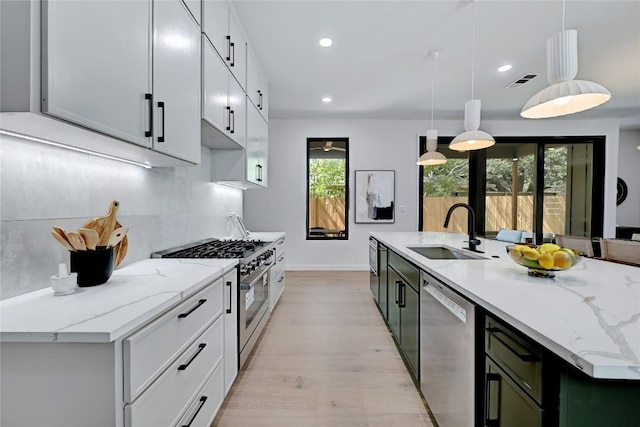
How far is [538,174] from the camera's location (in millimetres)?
5555

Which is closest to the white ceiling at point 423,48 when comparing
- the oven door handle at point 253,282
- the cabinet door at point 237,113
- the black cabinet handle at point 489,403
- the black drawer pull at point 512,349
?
the cabinet door at point 237,113

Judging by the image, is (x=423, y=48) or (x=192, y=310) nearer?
(x=192, y=310)

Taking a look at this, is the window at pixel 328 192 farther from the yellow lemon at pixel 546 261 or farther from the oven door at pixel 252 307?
the yellow lemon at pixel 546 261

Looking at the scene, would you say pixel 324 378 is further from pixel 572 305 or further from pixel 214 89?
pixel 214 89

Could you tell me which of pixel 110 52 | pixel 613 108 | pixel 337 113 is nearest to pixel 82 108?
pixel 110 52

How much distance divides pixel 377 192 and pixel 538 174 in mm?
3182

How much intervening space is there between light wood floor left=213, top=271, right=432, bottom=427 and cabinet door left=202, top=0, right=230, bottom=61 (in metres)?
2.41

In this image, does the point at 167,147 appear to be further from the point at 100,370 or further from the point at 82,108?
the point at 100,370

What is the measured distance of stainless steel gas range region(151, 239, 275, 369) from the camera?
1.92 m

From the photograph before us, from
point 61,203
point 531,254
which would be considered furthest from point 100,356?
point 531,254

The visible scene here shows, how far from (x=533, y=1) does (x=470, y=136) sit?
116 cm

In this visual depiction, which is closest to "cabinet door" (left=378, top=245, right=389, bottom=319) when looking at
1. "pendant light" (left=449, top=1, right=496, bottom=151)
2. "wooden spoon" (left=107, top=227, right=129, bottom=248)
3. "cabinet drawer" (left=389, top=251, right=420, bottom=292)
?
"cabinet drawer" (left=389, top=251, right=420, bottom=292)

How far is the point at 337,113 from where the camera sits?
5.20 metres

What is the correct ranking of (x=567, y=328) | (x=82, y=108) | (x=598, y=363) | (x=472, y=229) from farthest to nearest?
1. (x=472, y=229)
2. (x=82, y=108)
3. (x=567, y=328)
4. (x=598, y=363)
